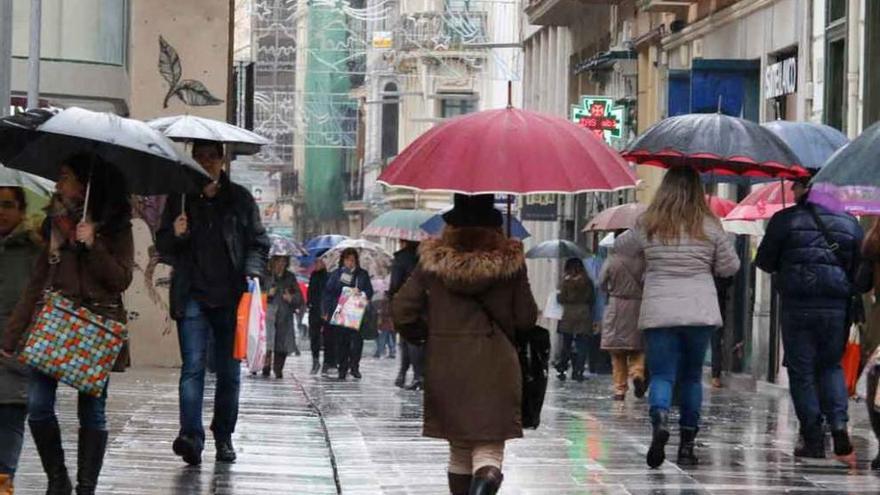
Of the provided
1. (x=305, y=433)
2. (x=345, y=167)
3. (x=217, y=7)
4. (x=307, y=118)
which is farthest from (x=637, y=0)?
(x=345, y=167)

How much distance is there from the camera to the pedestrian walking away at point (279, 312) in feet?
91.4

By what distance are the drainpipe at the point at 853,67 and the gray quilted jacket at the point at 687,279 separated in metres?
11.1

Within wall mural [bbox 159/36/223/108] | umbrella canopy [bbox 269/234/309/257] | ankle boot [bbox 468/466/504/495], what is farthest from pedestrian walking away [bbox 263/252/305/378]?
ankle boot [bbox 468/466/504/495]

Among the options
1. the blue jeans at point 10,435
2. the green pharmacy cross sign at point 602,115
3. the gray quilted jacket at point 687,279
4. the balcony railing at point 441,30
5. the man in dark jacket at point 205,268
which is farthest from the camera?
the balcony railing at point 441,30

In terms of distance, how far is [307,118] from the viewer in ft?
293

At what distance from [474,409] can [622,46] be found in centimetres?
2913

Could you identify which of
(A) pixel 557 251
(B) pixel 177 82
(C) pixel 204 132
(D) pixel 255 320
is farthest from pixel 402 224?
(C) pixel 204 132

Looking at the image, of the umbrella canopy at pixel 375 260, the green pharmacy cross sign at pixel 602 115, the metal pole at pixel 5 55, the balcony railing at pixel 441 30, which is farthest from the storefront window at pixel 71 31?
the balcony railing at pixel 441 30

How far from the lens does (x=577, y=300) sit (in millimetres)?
29375

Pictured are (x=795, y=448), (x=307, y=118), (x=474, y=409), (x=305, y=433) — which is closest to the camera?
(x=474, y=409)

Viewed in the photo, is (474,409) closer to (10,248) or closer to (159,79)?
(10,248)

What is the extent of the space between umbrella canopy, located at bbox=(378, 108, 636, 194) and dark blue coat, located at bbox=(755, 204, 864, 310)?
3.53 m

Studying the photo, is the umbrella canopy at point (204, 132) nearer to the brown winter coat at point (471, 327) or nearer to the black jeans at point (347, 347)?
the brown winter coat at point (471, 327)

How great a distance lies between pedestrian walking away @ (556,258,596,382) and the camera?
1144 inches
